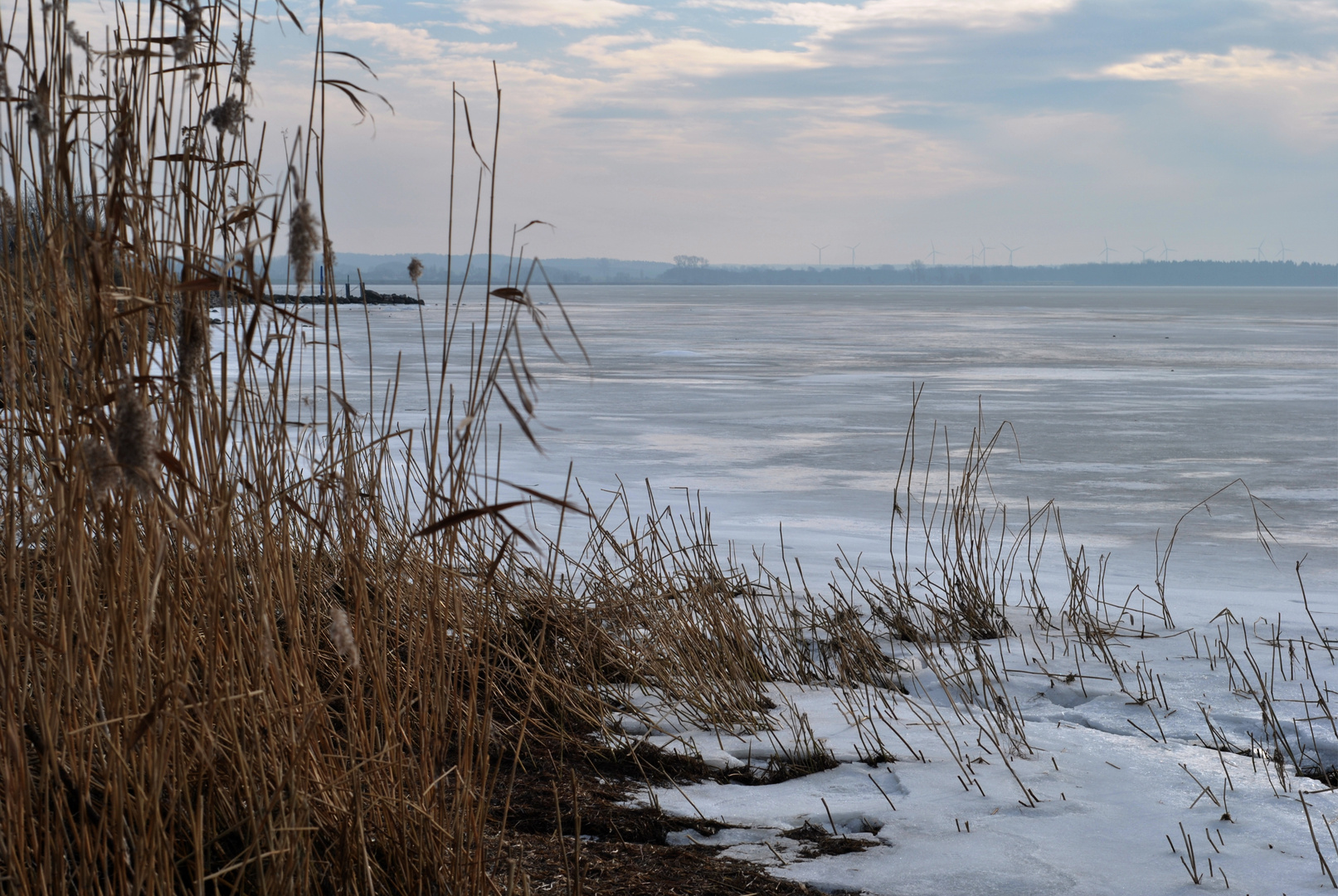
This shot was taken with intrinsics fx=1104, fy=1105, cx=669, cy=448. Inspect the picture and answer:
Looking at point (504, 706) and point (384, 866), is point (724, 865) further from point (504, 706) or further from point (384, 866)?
point (504, 706)

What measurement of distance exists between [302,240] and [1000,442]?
9274mm

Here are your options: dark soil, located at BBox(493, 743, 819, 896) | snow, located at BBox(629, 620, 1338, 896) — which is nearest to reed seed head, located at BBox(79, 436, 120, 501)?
dark soil, located at BBox(493, 743, 819, 896)

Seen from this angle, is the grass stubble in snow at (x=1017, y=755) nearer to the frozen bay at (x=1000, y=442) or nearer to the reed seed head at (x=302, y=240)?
the frozen bay at (x=1000, y=442)

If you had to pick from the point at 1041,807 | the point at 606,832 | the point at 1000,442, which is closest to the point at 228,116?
the point at 606,832

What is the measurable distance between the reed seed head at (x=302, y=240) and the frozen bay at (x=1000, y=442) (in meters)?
0.48

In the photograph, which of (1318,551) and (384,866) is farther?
(1318,551)

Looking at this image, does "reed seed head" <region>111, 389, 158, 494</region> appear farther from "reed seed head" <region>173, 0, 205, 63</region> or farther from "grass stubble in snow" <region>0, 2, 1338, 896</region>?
"reed seed head" <region>173, 0, 205, 63</region>

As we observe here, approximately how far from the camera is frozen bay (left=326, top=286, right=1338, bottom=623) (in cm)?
587

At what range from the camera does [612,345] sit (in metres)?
24.0

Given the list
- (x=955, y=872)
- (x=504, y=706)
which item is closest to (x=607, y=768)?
(x=504, y=706)

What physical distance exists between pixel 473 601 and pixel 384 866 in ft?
5.24

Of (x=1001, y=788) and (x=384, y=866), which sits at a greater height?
(x=384, y=866)

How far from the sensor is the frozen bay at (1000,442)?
5.87 meters

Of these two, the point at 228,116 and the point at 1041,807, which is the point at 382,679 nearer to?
the point at 228,116
